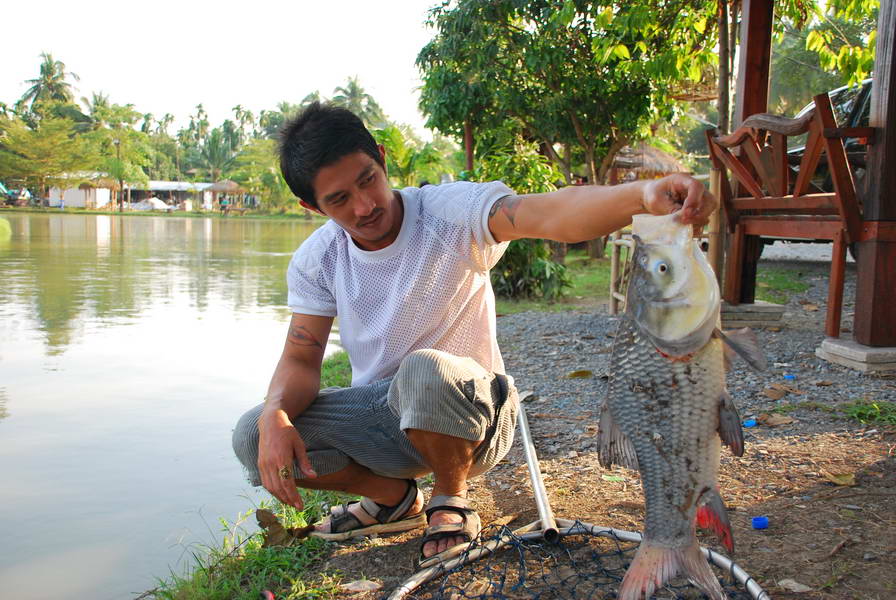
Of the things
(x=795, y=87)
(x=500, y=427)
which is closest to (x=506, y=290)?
(x=500, y=427)

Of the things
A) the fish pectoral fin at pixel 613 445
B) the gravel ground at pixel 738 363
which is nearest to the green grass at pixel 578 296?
the gravel ground at pixel 738 363

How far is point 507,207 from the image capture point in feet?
8.50

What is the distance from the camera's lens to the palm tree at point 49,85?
64688 mm

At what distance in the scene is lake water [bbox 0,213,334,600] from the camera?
3.45 meters

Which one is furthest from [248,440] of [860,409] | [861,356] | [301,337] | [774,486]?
[861,356]

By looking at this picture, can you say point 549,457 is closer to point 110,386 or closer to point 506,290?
point 110,386

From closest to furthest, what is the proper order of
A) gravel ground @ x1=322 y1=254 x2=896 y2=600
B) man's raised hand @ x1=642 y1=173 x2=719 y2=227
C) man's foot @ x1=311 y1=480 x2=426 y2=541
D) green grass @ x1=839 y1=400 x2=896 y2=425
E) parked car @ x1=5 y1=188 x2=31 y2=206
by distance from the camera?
man's raised hand @ x1=642 y1=173 x2=719 y2=227, gravel ground @ x1=322 y1=254 x2=896 y2=600, man's foot @ x1=311 y1=480 x2=426 y2=541, green grass @ x1=839 y1=400 x2=896 y2=425, parked car @ x1=5 y1=188 x2=31 y2=206

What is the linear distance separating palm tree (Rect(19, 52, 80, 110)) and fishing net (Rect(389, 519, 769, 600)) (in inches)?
2883

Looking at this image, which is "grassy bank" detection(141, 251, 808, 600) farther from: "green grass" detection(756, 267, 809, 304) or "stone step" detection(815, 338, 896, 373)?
"green grass" detection(756, 267, 809, 304)

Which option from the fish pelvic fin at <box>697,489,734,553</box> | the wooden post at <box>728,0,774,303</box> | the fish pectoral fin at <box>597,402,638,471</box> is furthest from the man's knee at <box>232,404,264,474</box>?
the wooden post at <box>728,0,774,303</box>

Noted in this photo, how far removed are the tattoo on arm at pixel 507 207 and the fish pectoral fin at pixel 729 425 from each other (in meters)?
0.98

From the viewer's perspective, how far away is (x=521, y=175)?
11.1m

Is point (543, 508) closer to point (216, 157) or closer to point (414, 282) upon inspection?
point (414, 282)

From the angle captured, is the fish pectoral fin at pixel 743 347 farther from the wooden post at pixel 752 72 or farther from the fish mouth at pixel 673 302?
the wooden post at pixel 752 72
